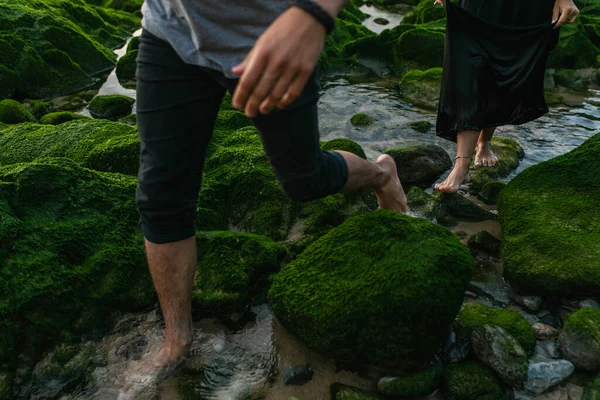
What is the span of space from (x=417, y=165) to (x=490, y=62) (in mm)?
999

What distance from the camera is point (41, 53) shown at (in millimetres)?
7691

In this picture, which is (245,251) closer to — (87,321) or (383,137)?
(87,321)

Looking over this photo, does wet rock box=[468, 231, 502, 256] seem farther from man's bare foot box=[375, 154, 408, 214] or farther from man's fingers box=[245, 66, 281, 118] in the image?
man's fingers box=[245, 66, 281, 118]

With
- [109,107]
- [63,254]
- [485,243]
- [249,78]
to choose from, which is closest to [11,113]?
[109,107]

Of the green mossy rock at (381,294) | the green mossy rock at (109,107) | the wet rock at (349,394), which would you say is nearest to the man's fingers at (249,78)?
the green mossy rock at (381,294)

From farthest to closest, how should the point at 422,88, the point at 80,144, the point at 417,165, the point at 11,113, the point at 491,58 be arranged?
1. the point at 422,88
2. the point at 11,113
3. the point at 417,165
4. the point at 80,144
5. the point at 491,58

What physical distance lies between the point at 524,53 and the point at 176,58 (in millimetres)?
2957

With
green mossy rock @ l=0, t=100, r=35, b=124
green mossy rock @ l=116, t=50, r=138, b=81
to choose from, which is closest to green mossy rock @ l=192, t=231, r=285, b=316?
green mossy rock @ l=0, t=100, r=35, b=124

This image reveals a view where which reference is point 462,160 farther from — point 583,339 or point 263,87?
point 263,87

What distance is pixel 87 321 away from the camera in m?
2.68

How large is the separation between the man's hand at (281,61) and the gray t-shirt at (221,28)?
1.26ft

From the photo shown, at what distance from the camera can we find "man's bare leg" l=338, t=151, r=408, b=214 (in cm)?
259

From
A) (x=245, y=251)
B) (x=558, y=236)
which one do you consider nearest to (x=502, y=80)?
(x=558, y=236)

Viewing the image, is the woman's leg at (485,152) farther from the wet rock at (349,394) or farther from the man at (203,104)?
the wet rock at (349,394)
